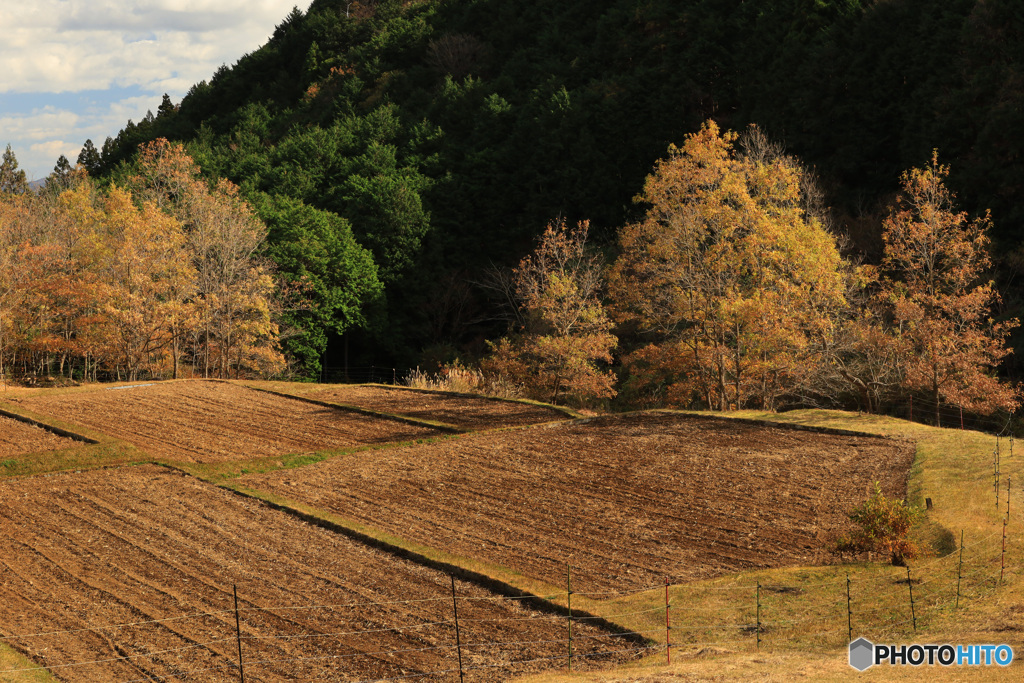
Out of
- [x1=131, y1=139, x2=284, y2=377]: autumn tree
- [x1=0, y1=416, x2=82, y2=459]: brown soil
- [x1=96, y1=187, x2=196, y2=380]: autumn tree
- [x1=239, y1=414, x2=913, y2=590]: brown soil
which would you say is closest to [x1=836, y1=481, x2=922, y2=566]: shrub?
[x1=239, y1=414, x2=913, y2=590]: brown soil

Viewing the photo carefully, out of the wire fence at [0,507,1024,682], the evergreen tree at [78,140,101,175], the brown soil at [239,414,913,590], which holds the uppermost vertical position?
the evergreen tree at [78,140,101,175]

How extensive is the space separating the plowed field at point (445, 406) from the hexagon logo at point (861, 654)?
56.0 feet

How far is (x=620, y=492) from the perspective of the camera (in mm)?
20375

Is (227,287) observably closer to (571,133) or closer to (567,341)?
(567,341)

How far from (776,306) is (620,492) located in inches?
437

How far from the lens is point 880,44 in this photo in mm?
47031

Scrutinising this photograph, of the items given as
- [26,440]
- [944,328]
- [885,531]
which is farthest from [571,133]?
[885,531]

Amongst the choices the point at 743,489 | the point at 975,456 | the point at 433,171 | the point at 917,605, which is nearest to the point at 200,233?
the point at 433,171

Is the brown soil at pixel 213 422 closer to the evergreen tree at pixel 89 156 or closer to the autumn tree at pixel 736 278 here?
the autumn tree at pixel 736 278

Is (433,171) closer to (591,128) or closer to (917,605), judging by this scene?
(591,128)

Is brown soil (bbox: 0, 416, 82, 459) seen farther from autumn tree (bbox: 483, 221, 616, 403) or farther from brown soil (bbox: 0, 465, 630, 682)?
autumn tree (bbox: 483, 221, 616, 403)

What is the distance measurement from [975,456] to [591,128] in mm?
41949

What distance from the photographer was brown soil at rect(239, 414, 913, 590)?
16.4 meters

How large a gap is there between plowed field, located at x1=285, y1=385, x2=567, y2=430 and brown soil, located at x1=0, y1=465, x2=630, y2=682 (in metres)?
10.1
